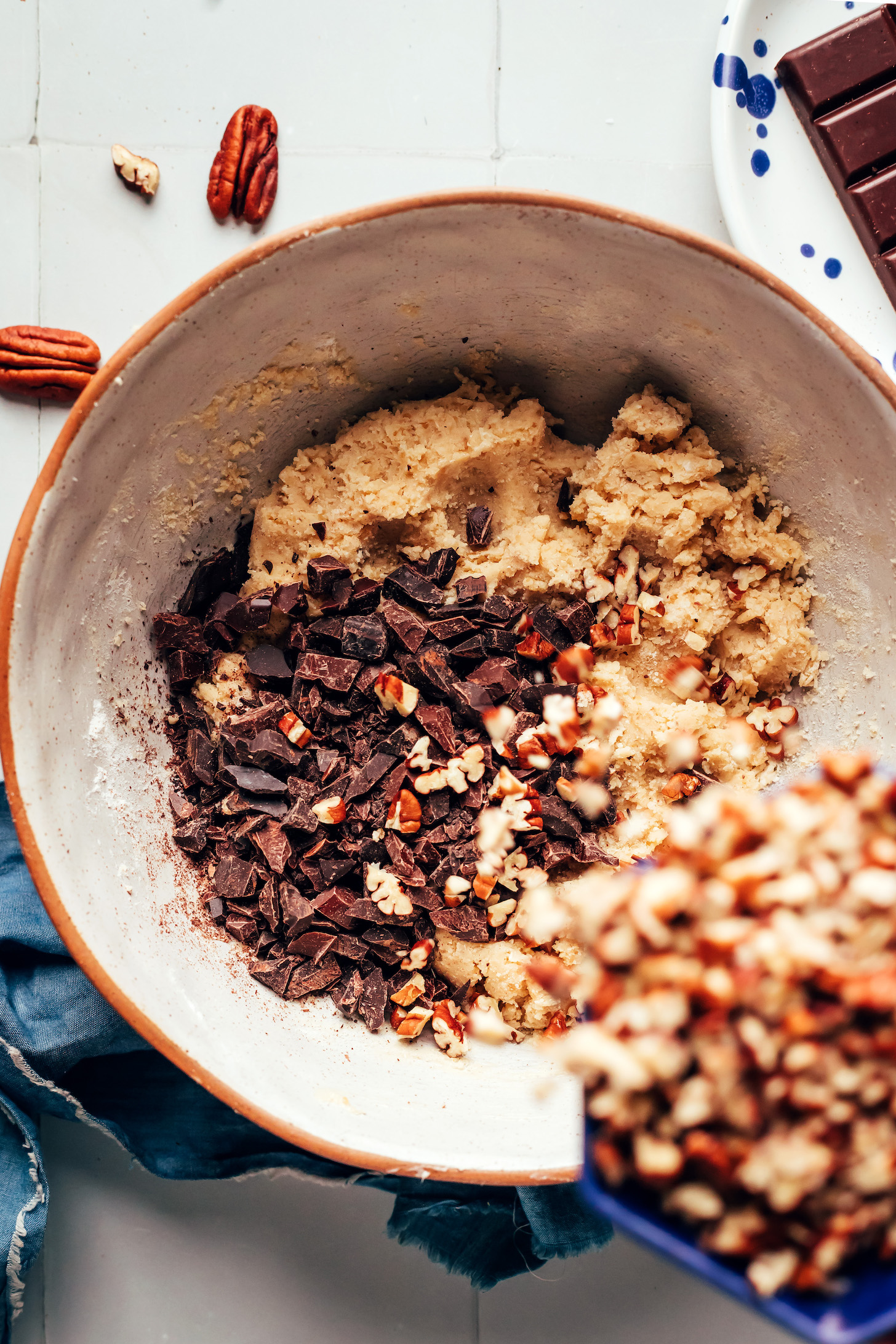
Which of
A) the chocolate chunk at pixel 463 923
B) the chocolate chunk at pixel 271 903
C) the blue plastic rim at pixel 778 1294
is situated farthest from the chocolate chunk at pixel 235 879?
the blue plastic rim at pixel 778 1294

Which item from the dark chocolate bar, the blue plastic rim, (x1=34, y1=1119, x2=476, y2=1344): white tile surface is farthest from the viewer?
(x1=34, y1=1119, x2=476, y2=1344): white tile surface

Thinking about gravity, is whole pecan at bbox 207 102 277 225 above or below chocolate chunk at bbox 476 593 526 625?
above

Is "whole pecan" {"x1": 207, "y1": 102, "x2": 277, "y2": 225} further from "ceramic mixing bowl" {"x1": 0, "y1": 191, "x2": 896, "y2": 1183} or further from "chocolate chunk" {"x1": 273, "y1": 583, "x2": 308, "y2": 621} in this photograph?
"chocolate chunk" {"x1": 273, "y1": 583, "x2": 308, "y2": 621}

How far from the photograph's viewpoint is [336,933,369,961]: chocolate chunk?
1.27 m

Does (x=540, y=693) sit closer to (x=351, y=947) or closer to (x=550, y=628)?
(x=550, y=628)

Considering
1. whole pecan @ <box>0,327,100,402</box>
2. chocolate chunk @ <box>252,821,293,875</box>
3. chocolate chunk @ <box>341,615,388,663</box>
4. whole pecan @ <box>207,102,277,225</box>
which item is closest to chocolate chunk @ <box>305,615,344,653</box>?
chocolate chunk @ <box>341,615,388,663</box>

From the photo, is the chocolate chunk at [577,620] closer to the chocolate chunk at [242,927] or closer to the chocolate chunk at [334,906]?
the chocolate chunk at [334,906]

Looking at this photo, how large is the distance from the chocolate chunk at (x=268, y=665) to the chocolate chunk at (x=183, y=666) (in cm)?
7

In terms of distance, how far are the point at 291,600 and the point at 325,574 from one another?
0.20ft

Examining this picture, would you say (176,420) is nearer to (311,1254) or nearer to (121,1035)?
(121,1035)

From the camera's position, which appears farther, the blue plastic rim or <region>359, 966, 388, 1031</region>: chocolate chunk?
<region>359, 966, 388, 1031</region>: chocolate chunk

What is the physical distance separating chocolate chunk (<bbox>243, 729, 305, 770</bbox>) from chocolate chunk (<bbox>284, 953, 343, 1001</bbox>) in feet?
0.88

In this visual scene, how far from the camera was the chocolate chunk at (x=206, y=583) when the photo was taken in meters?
1.33

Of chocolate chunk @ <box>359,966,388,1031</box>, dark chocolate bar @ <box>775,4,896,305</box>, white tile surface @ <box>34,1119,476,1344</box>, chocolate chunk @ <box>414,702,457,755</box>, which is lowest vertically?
white tile surface @ <box>34,1119,476,1344</box>
